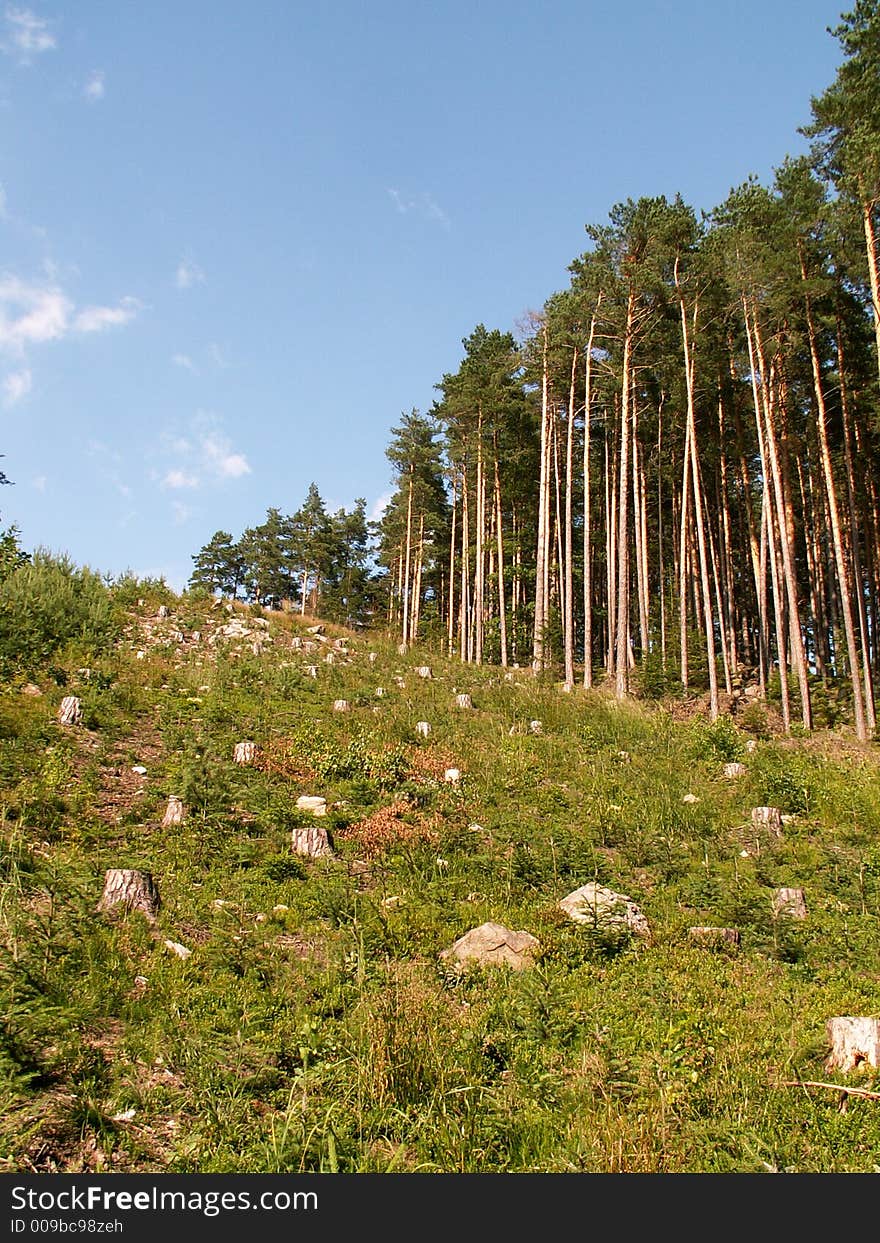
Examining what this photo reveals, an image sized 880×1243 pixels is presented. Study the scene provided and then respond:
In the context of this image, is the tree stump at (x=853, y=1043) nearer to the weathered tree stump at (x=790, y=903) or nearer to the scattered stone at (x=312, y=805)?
the weathered tree stump at (x=790, y=903)

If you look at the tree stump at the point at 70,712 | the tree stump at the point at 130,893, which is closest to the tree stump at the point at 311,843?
the tree stump at the point at 130,893

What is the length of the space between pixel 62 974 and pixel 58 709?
7011 mm

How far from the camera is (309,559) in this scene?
5700 cm

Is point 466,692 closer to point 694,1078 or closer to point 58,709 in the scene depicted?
point 58,709

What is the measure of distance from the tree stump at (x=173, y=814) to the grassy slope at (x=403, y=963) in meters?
0.17

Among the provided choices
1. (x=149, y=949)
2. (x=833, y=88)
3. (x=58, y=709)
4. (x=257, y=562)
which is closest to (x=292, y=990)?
(x=149, y=949)

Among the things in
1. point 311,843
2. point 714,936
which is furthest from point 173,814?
point 714,936

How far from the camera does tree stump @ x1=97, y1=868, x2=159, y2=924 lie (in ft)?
19.9

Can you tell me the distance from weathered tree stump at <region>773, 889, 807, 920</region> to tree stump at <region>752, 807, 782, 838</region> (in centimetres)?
236

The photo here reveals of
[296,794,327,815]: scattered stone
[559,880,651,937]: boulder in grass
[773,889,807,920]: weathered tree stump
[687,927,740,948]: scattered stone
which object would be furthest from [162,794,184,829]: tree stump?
[773,889,807,920]: weathered tree stump

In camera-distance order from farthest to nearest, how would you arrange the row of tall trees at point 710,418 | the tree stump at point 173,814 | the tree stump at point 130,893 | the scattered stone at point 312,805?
the row of tall trees at point 710,418 → the scattered stone at point 312,805 → the tree stump at point 173,814 → the tree stump at point 130,893

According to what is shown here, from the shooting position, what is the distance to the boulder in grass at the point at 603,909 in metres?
6.34

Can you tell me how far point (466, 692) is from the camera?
18031mm

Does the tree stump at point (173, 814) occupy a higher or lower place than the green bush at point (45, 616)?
lower
